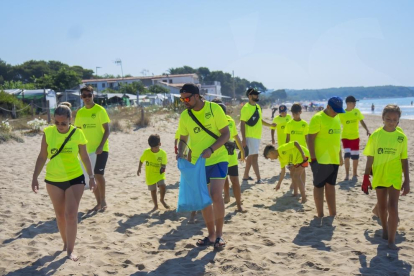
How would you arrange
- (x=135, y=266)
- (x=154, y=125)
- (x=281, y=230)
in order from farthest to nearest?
(x=154, y=125)
(x=281, y=230)
(x=135, y=266)

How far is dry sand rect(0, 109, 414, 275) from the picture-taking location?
4004mm

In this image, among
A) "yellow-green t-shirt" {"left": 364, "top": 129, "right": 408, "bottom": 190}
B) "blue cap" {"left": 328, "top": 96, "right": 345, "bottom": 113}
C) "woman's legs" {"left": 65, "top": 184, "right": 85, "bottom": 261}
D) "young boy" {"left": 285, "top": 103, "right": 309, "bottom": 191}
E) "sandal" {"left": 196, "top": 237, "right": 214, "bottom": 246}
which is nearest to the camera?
"woman's legs" {"left": 65, "top": 184, "right": 85, "bottom": 261}

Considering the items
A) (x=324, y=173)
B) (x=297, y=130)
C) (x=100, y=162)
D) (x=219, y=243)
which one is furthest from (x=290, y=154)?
(x=100, y=162)

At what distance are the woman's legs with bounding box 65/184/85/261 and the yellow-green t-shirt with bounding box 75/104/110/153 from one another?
6.24 ft

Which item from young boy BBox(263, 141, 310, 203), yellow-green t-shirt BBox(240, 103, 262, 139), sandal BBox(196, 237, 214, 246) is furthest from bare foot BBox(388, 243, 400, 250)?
yellow-green t-shirt BBox(240, 103, 262, 139)

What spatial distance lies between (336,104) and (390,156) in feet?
3.64

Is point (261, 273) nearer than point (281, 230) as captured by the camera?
Yes

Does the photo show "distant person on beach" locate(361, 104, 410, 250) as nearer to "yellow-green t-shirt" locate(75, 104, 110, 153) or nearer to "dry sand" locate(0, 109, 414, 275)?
"dry sand" locate(0, 109, 414, 275)

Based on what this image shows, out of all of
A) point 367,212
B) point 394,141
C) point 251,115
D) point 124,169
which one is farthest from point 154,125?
point 394,141

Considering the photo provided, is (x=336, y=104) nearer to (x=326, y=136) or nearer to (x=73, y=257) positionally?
(x=326, y=136)

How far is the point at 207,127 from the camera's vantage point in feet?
14.4

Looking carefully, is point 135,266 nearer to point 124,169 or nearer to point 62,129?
point 62,129

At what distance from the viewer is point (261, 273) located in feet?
12.6

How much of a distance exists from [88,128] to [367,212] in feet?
14.2
